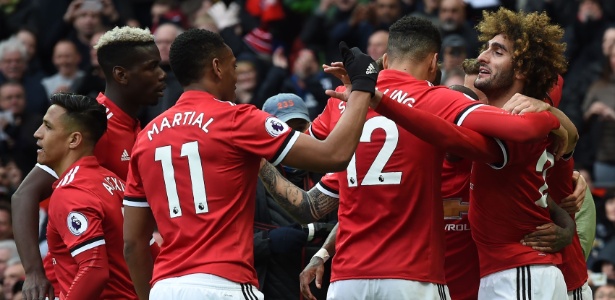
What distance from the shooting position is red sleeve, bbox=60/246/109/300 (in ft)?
22.6

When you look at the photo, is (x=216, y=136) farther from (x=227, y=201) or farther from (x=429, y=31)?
(x=429, y=31)

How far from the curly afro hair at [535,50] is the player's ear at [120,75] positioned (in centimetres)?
254

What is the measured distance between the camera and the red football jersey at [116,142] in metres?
7.85

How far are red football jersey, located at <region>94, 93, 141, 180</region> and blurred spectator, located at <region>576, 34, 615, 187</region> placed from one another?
6036 mm

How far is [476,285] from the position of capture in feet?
24.6

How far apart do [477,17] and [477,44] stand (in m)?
0.77

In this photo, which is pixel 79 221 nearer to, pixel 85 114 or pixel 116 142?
pixel 85 114

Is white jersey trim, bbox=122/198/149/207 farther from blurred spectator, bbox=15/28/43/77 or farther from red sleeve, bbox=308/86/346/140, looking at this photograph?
blurred spectator, bbox=15/28/43/77

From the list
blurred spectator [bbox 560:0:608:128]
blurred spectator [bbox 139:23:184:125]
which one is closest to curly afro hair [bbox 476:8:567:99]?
blurred spectator [bbox 139:23:184:125]

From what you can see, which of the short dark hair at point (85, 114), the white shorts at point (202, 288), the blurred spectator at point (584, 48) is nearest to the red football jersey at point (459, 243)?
the white shorts at point (202, 288)

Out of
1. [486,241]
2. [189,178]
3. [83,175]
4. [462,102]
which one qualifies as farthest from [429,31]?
[83,175]

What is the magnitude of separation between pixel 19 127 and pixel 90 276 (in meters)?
7.45

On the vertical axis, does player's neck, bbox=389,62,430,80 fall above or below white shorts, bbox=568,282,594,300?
above

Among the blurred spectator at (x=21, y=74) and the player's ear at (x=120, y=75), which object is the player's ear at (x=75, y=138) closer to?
the player's ear at (x=120, y=75)
